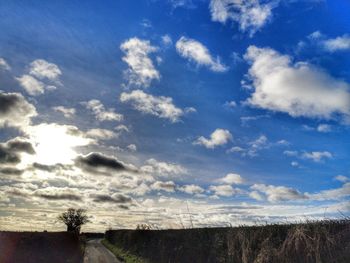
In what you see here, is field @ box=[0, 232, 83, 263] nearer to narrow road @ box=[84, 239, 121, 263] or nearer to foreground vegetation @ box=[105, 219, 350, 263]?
narrow road @ box=[84, 239, 121, 263]

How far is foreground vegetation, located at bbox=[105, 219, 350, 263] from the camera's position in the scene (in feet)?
45.1

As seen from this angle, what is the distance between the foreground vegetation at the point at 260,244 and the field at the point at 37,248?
12.6m

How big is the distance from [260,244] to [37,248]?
34.9m

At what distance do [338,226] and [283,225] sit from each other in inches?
142

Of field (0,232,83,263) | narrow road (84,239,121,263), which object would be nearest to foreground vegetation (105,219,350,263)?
narrow road (84,239,121,263)

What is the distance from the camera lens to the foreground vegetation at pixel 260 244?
13.7 metres

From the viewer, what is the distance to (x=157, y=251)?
1302 inches

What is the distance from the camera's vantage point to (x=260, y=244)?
1738cm

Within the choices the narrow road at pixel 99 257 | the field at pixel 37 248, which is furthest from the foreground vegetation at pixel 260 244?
the field at pixel 37 248

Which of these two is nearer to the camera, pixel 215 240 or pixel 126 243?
pixel 215 240

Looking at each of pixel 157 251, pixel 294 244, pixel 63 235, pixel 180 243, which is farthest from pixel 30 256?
pixel 294 244

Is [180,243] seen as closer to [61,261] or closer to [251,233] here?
[251,233]

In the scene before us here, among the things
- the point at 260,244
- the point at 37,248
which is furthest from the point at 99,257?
the point at 260,244

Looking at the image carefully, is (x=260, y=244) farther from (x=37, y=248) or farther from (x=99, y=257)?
(x=37, y=248)
